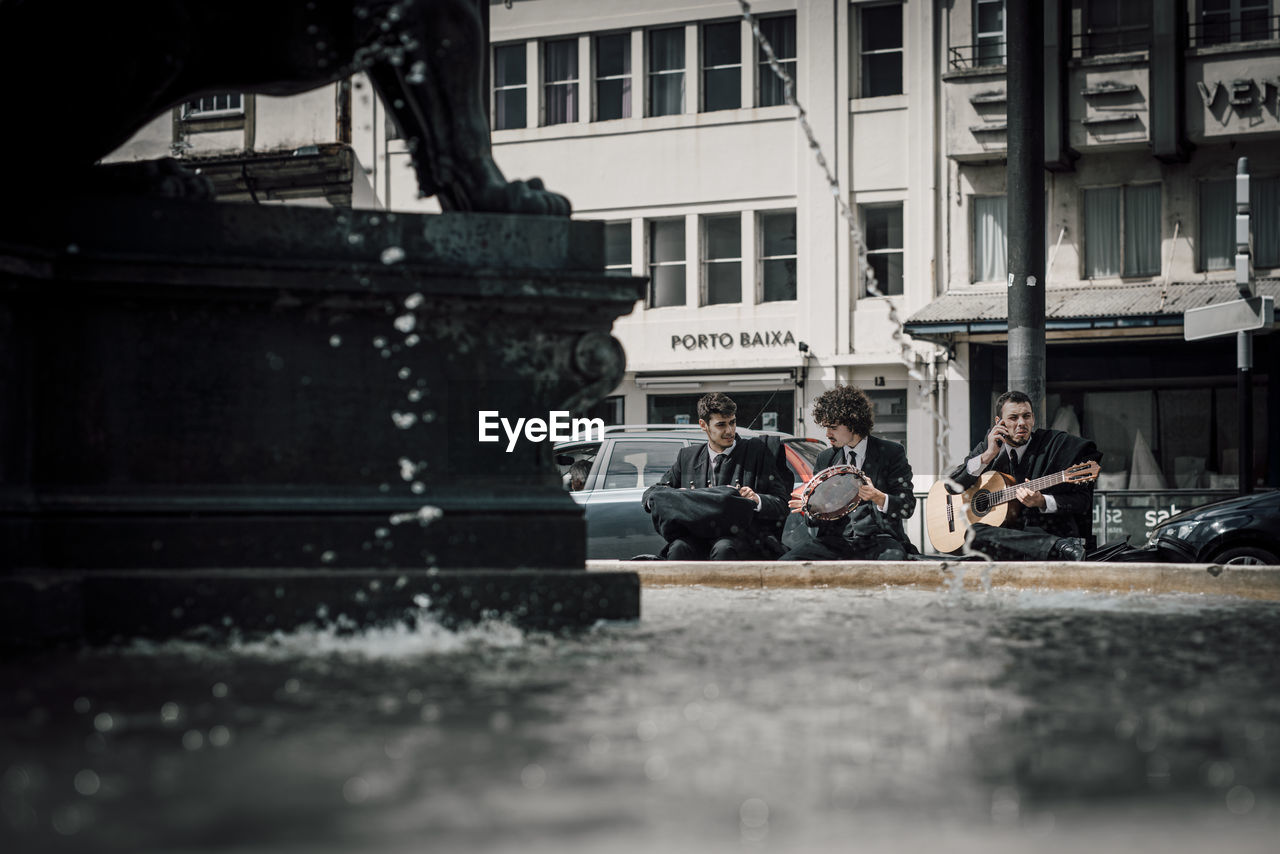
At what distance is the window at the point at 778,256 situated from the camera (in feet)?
94.0

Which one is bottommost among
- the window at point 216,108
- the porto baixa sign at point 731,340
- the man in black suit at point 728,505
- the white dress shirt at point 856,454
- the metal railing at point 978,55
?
the man in black suit at point 728,505

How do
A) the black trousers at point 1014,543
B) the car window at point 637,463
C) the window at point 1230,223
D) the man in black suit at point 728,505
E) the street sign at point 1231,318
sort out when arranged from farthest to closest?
the window at point 1230,223
the car window at point 637,463
the street sign at point 1231,318
the man in black suit at point 728,505
the black trousers at point 1014,543

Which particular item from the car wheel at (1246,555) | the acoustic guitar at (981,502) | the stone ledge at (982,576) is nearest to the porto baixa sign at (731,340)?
the car wheel at (1246,555)

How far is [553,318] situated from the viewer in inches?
186

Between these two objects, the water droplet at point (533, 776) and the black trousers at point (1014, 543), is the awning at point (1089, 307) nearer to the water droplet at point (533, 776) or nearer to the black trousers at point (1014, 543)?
the black trousers at point (1014, 543)

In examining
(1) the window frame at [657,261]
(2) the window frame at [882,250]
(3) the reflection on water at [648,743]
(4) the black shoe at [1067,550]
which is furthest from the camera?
(1) the window frame at [657,261]

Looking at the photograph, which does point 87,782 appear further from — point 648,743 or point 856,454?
point 856,454

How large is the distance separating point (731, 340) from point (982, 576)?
22391 mm

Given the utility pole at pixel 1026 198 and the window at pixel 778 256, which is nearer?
the utility pole at pixel 1026 198

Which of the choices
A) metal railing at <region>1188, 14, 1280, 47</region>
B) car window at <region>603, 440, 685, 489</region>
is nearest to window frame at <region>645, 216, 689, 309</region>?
metal railing at <region>1188, 14, 1280, 47</region>

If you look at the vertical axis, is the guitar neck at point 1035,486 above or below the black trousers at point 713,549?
above

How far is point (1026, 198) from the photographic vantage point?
10.7 m

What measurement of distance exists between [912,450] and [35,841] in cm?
2558

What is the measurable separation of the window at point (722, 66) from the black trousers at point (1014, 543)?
22137 millimetres
